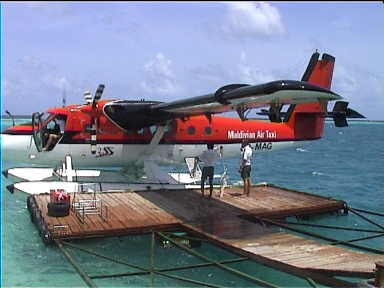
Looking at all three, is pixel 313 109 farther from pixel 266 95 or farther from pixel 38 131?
pixel 38 131

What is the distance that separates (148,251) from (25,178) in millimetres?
6131

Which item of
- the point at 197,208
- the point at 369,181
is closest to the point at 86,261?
the point at 197,208

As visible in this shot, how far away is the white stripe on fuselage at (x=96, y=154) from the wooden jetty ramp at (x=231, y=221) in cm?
166

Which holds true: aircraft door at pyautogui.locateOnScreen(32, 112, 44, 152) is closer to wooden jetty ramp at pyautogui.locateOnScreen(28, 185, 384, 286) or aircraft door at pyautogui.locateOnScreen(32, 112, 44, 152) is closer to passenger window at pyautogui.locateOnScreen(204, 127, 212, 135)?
wooden jetty ramp at pyautogui.locateOnScreen(28, 185, 384, 286)

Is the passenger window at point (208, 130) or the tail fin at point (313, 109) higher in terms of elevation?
the tail fin at point (313, 109)

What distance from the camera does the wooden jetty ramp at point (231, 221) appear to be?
6.96m

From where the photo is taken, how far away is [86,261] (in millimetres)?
8891

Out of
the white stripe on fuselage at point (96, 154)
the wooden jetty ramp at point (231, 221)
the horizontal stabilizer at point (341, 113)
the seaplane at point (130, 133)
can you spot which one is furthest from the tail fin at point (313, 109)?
the horizontal stabilizer at point (341, 113)

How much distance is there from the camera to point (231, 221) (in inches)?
381

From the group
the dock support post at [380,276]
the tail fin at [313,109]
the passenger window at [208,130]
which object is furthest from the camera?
the tail fin at [313,109]

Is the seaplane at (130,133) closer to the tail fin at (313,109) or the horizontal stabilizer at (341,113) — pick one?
the horizontal stabilizer at (341,113)

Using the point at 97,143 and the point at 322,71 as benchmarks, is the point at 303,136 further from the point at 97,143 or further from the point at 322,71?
the point at 97,143

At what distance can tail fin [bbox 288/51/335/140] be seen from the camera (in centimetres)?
1639

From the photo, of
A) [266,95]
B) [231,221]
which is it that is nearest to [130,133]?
[231,221]
